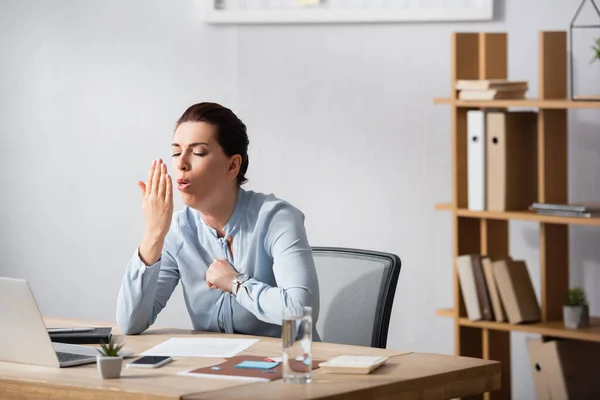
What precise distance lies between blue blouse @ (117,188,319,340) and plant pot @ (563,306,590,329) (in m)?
1.14

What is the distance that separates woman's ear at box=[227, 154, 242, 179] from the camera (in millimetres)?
2686

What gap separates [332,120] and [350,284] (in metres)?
1.45

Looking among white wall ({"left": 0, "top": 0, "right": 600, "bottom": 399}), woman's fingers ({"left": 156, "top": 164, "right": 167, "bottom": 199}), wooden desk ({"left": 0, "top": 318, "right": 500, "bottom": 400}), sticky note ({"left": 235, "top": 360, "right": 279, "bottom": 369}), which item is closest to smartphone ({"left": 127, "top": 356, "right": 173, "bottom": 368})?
wooden desk ({"left": 0, "top": 318, "right": 500, "bottom": 400})

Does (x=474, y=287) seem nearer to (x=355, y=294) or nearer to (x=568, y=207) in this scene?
(x=568, y=207)

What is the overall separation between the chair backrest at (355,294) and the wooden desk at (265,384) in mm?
387

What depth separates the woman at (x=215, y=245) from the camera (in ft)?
8.28

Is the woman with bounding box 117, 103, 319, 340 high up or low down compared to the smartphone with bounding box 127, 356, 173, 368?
up

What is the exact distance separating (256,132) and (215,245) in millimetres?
1577

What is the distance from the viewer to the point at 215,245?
2664 millimetres

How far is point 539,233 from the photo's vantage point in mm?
3613

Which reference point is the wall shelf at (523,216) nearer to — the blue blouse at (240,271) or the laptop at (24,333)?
the blue blouse at (240,271)

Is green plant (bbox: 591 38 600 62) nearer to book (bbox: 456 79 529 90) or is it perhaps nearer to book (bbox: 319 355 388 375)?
book (bbox: 456 79 529 90)

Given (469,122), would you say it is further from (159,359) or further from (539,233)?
(159,359)

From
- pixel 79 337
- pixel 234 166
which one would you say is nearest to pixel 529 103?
pixel 234 166
